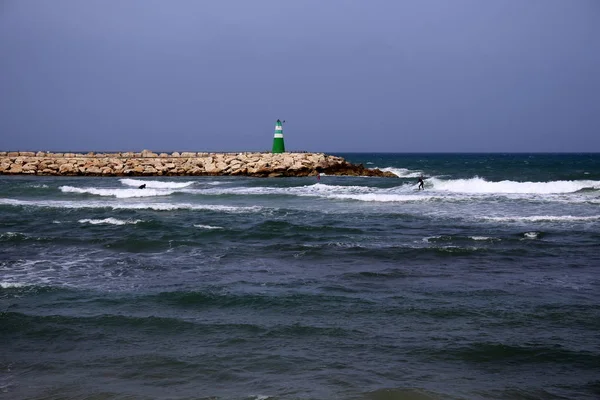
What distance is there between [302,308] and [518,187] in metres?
24.1

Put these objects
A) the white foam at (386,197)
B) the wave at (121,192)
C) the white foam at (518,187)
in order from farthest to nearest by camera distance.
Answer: the white foam at (518,187) < the wave at (121,192) < the white foam at (386,197)

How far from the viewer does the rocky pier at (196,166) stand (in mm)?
39062

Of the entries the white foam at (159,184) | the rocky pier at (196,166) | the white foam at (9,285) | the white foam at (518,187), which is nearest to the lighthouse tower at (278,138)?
the rocky pier at (196,166)

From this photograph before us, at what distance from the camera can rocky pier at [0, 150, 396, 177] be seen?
39062 millimetres

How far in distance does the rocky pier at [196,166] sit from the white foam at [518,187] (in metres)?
8.88

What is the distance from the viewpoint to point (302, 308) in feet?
27.9

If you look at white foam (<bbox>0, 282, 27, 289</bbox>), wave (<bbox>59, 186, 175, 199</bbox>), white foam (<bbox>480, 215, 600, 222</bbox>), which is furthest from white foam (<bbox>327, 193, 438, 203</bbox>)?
white foam (<bbox>0, 282, 27, 289</bbox>)

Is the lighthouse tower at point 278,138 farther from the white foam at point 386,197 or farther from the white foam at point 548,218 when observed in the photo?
the white foam at point 548,218

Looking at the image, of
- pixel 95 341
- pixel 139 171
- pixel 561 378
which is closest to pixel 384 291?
pixel 561 378

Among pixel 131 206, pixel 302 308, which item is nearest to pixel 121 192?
pixel 131 206

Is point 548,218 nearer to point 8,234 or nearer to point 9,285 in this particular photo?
point 9,285

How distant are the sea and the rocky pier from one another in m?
20.6

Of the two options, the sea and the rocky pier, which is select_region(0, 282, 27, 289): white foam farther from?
the rocky pier

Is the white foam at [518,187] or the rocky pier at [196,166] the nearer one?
the white foam at [518,187]
